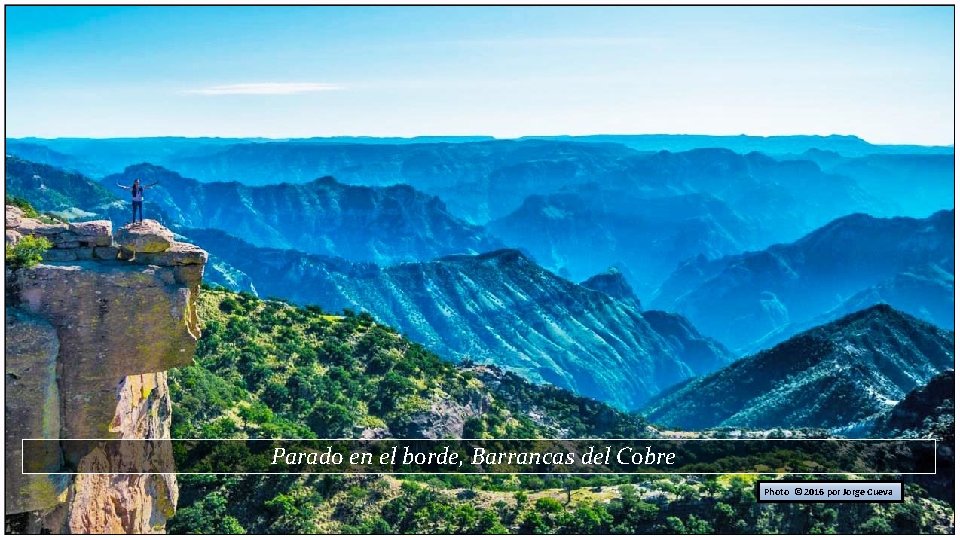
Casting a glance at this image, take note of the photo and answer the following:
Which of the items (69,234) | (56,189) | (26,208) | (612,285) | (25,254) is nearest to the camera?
(25,254)

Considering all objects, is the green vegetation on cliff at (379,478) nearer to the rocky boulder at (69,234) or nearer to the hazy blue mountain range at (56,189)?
the rocky boulder at (69,234)

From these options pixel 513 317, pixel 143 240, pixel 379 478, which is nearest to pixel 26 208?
A: pixel 143 240

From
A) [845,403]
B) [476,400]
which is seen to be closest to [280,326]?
[476,400]

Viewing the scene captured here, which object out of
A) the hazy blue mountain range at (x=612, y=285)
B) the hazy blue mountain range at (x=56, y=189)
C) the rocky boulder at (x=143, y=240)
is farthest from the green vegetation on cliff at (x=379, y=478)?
the hazy blue mountain range at (x=612, y=285)

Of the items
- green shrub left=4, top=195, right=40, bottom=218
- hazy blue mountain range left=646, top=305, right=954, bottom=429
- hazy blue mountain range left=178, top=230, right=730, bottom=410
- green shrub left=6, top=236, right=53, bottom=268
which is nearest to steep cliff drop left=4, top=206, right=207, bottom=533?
green shrub left=6, top=236, right=53, bottom=268

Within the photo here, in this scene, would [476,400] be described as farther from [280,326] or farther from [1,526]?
[1,526]

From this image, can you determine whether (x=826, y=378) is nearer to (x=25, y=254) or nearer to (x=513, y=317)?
(x=25, y=254)
